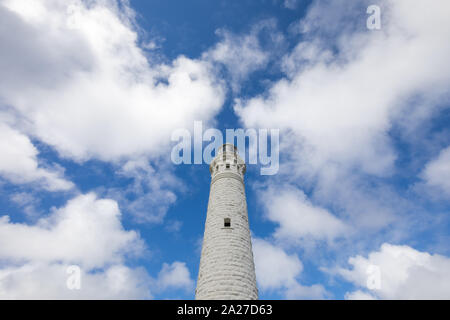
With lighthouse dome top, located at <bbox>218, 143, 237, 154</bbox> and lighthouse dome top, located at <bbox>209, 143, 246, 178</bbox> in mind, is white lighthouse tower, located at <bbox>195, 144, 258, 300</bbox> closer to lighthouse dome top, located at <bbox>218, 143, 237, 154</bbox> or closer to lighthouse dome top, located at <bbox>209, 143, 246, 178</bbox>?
lighthouse dome top, located at <bbox>209, 143, 246, 178</bbox>

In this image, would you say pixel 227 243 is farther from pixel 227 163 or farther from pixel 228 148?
pixel 228 148

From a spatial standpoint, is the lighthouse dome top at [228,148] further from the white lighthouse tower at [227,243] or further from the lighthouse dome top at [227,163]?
the white lighthouse tower at [227,243]

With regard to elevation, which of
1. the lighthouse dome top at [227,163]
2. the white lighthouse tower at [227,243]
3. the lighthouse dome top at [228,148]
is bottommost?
the white lighthouse tower at [227,243]

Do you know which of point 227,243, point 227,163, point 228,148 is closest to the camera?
point 227,243

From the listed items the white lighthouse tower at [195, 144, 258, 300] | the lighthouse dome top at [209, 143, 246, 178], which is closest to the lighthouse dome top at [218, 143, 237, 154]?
the lighthouse dome top at [209, 143, 246, 178]

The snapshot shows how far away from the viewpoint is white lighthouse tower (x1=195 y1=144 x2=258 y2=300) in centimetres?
1955

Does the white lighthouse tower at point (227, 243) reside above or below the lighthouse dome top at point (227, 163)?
below

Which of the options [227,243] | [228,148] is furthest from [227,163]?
[227,243]

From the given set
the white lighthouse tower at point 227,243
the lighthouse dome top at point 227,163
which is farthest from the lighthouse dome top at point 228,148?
the white lighthouse tower at point 227,243

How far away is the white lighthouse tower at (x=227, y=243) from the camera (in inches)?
770

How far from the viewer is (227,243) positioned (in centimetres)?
2200
